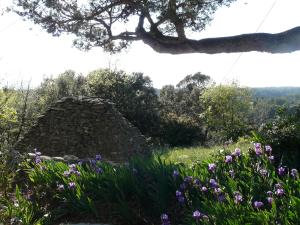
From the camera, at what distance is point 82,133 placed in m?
12.7

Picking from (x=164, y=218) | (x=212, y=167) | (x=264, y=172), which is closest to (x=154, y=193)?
(x=212, y=167)

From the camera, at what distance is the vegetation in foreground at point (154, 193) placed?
13.1 ft

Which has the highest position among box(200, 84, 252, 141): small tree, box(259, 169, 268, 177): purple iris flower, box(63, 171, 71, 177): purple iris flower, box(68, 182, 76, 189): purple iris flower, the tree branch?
the tree branch

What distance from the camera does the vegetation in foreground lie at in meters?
4.01

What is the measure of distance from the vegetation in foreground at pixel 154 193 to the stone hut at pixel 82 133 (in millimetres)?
6965

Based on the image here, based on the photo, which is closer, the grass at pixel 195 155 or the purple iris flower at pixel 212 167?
the purple iris flower at pixel 212 167

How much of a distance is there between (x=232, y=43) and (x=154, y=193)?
4677 mm

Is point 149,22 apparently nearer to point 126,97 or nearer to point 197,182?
point 197,182

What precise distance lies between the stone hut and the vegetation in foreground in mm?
6965

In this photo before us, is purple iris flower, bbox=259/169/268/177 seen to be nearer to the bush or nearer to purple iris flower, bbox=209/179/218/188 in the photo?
purple iris flower, bbox=209/179/218/188

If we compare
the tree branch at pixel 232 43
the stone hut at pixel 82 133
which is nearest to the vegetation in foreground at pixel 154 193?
the tree branch at pixel 232 43

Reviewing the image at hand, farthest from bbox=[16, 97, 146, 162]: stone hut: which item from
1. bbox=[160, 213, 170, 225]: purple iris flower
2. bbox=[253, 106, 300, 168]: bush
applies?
bbox=[160, 213, 170, 225]: purple iris flower

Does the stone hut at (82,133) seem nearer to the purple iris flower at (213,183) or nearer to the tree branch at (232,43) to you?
the tree branch at (232,43)

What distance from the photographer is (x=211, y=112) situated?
102ft
